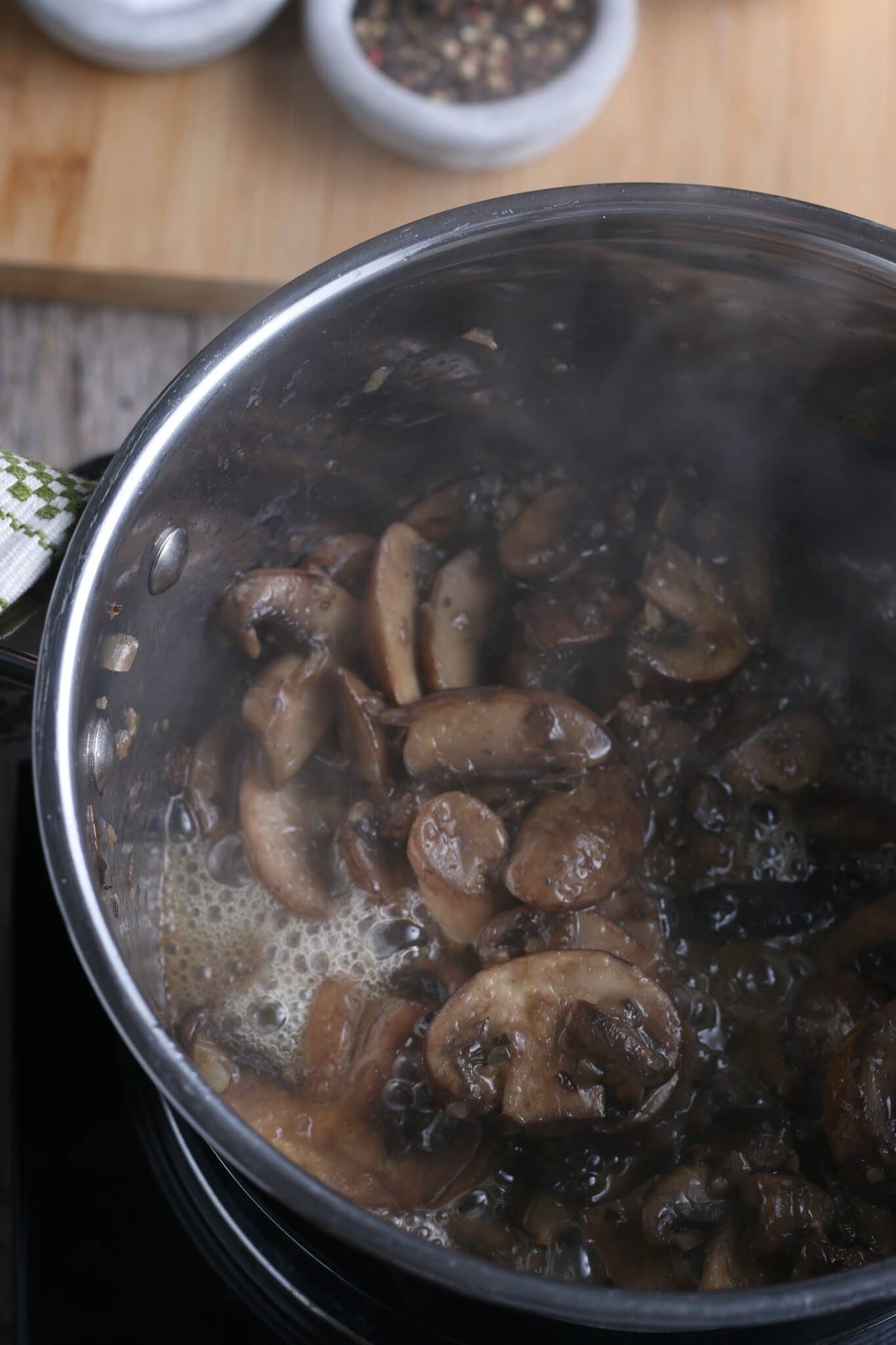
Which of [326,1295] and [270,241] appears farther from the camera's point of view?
[270,241]

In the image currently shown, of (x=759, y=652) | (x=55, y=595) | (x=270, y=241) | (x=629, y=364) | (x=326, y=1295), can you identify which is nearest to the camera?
(x=55, y=595)

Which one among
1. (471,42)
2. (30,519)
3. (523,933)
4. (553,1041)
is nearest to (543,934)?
(523,933)

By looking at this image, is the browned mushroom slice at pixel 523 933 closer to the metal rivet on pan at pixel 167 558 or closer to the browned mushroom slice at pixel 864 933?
the browned mushroom slice at pixel 864 933

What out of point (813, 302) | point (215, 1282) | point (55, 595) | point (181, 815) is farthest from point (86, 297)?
point (215, 1282)

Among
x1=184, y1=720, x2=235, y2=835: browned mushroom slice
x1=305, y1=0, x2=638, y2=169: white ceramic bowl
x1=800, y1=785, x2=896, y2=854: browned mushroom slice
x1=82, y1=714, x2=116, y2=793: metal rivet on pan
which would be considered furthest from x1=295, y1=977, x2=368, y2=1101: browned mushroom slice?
x1=305, y1=0, x2=638, y2=169: white ceramic bowl

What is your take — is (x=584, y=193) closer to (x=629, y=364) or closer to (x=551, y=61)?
(x=629, y=364)

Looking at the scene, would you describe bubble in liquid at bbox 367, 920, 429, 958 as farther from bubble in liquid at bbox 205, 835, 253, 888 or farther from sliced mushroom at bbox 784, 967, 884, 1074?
sliced mushroom at bbox 784, 967, 884, 1074
